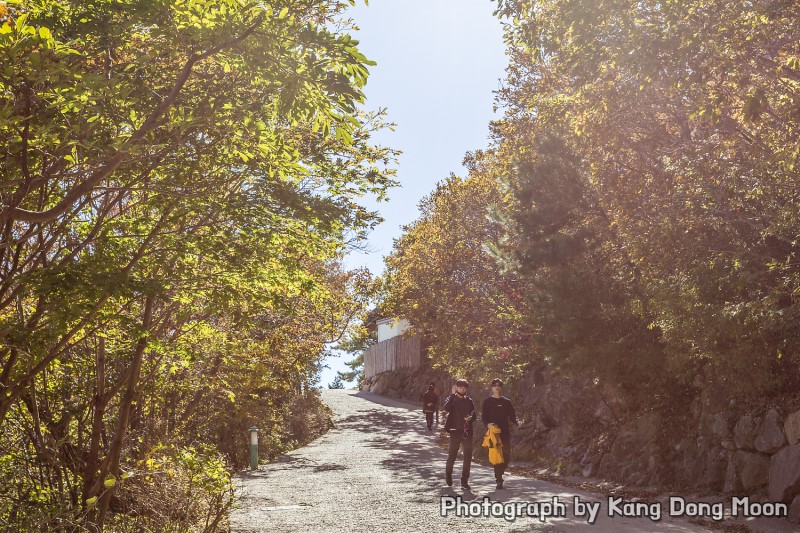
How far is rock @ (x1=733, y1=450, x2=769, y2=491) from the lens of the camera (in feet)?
41.7

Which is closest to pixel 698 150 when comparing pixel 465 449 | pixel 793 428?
pixel 793 428

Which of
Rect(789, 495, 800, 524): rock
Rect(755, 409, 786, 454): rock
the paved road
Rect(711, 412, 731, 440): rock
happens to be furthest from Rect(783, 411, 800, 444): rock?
the paved road

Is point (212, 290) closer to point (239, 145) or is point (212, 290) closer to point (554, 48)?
point (239, 145)

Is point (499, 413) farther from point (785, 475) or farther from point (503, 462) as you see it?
point (785, 475)

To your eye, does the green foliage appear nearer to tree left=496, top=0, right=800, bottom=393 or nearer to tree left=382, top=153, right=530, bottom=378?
tree left=496, top=0, right=800, bottom=393

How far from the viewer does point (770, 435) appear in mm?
12742

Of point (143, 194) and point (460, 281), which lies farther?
point (460, 281)

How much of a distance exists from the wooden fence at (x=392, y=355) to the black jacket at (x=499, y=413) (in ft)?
103

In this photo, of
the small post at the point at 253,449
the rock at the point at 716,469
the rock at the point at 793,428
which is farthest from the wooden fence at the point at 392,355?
the rock at the point at 793,428

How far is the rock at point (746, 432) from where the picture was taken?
13.2 metres

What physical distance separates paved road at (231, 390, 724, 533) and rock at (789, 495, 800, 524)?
1.38m

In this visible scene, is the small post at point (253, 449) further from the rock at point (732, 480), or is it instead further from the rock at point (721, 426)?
A: the rock at point (732, 480)

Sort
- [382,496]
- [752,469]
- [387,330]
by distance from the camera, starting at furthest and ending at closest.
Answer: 1. [387,330]
2. [382,496]
3. [752,469]

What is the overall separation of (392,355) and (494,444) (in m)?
39.0
